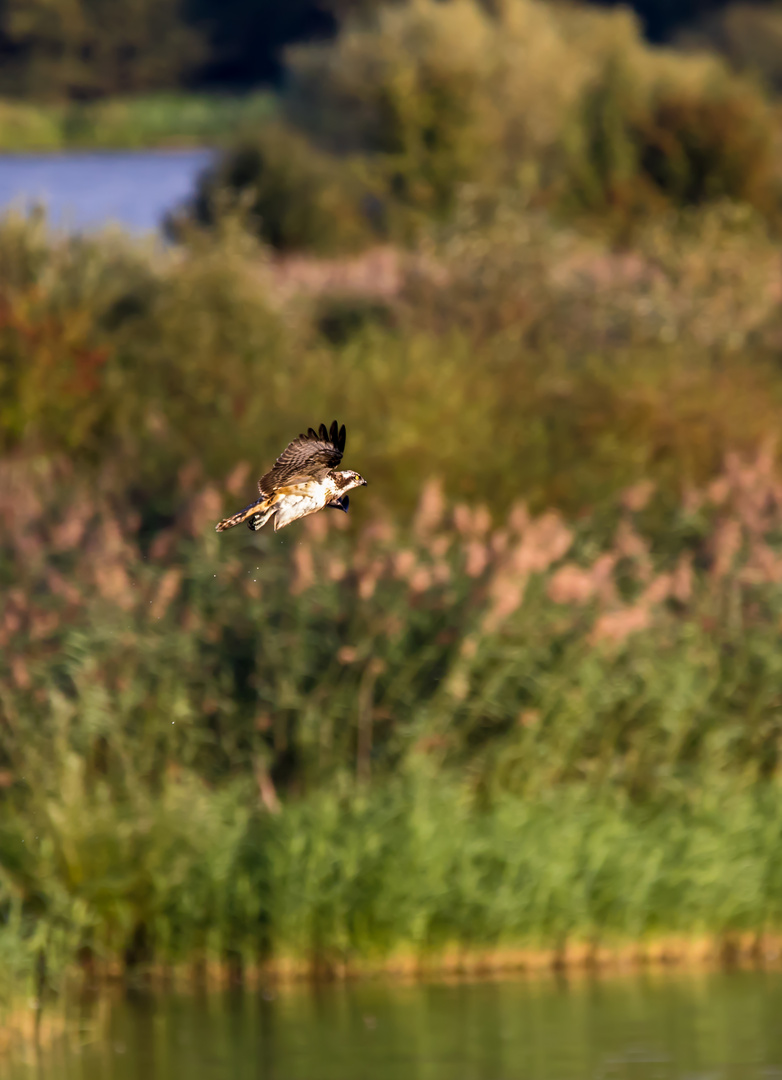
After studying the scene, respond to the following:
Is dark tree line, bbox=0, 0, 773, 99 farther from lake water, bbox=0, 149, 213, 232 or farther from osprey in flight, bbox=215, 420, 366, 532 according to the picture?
osprey in flight, bbox=215, 420, 366, 532

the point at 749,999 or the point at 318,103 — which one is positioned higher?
the point at 318,103

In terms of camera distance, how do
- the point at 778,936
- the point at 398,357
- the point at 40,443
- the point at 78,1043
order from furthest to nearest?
the point at 398,357 < the point at 40,443 < the point at 778,936 < the point at 78,1043

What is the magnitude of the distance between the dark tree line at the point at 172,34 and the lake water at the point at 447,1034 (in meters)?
48.7

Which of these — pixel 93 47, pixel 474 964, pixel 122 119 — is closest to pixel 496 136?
pixel 122 119

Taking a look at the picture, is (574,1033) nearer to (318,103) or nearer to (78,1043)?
(78,1043)

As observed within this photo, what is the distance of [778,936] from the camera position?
38.9 feet

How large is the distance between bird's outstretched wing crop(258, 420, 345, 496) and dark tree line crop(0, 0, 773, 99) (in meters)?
55.2

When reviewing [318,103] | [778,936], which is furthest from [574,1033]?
[318,103]

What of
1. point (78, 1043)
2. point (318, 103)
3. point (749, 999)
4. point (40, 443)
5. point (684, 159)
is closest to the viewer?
point (78, 1043)

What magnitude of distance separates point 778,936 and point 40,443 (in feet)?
21.0

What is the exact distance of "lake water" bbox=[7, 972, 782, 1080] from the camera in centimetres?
999

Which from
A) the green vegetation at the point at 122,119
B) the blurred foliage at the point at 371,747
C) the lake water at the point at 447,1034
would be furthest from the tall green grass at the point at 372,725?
the green vegetation at the point at 122,119

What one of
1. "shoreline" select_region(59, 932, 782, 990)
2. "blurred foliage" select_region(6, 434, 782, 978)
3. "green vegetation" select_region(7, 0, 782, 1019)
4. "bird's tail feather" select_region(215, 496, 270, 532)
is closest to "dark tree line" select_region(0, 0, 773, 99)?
"green vegetation" select_region(7, 0, 782, 1019)

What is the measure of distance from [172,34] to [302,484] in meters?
57.2
